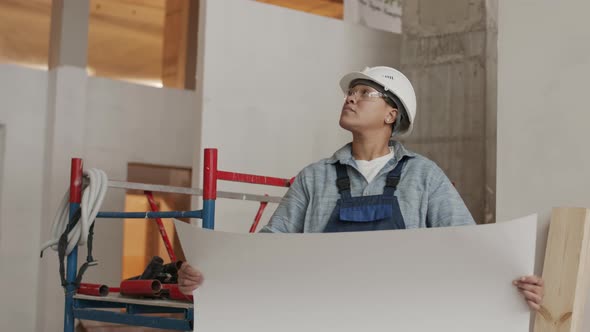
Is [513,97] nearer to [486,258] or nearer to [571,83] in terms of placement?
[571,83]

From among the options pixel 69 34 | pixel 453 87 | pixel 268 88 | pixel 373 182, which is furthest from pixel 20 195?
pixel 373 182

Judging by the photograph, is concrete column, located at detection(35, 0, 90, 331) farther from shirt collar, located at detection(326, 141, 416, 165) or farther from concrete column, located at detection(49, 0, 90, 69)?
shirt collar, located at detection(326, 141, 416, 165)

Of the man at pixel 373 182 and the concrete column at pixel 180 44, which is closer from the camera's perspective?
the man at pixel 373 182

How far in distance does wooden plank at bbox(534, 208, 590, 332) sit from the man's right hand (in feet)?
3.22

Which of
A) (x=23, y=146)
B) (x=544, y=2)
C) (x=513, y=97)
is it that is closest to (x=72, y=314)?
(x=513, y=97)

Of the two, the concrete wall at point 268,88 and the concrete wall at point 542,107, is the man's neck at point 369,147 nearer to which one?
the concrete wall at point 542,107

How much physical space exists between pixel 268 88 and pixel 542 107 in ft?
9.51

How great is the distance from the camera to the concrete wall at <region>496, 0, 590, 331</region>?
11.6ft

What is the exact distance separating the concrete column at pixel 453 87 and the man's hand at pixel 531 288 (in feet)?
12.7

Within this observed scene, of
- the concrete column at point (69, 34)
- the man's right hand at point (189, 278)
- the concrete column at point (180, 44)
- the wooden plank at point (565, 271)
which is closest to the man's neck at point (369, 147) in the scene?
the wooden plank at point (565, 271)

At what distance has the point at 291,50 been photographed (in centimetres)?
634

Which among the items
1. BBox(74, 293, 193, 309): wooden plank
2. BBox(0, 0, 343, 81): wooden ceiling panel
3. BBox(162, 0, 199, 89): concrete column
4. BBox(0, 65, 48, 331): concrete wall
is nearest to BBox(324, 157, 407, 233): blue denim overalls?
BBox(74, 293, 193, 309): wooden plank

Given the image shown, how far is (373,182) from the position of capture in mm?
2693

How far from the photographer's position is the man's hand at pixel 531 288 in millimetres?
2010
